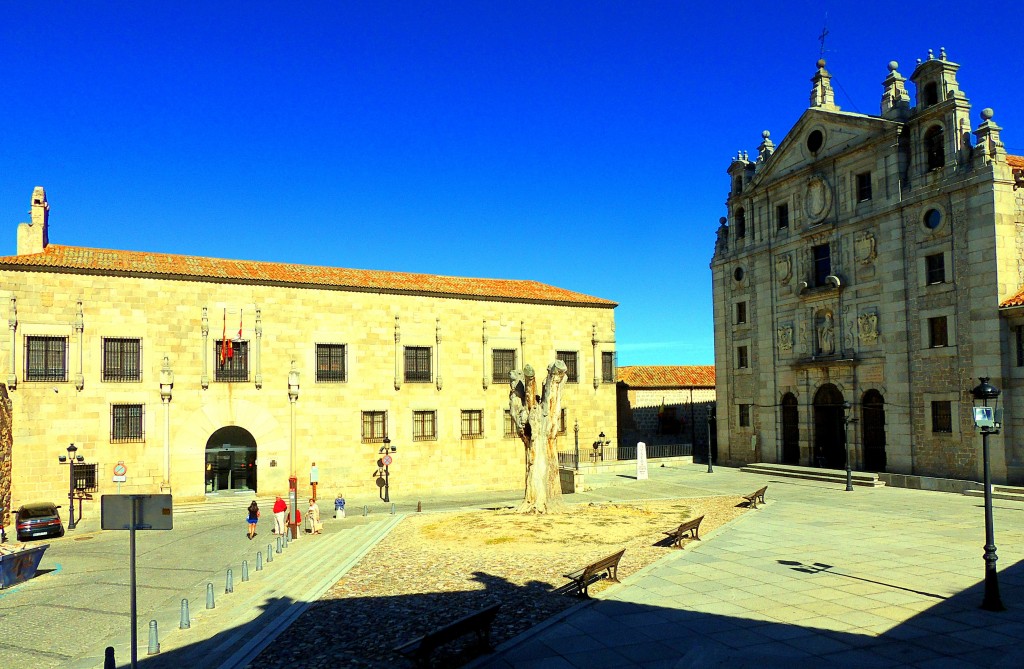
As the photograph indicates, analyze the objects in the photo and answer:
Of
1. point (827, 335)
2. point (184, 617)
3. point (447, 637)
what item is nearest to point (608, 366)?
point (827, 335)

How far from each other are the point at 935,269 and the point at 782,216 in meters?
10.1

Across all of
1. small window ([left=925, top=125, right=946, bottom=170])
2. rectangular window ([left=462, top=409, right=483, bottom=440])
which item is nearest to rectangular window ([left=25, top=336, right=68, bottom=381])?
rectangular window ([left=462, top=409, right=483, bottom=440])

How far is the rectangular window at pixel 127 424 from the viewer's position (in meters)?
31.5

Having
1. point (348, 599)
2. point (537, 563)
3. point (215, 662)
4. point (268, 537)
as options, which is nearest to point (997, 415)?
point (537, 563)

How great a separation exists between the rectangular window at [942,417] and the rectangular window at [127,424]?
112 ft

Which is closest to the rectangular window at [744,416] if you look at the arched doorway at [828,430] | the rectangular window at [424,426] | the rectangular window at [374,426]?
the arched doorway at [828,430]

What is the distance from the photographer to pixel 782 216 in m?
39.5

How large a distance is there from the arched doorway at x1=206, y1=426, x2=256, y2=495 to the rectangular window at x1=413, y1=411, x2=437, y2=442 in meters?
7.89

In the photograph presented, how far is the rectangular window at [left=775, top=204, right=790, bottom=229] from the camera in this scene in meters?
39.1

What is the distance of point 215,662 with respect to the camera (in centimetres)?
1136

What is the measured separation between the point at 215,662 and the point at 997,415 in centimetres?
1537

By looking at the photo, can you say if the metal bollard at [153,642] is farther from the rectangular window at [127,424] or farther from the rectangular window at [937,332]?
the rectangular window at [937,332]

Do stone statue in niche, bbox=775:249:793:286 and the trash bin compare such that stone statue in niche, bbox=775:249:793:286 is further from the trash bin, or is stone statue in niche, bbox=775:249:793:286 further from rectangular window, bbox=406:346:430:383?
the trash bin

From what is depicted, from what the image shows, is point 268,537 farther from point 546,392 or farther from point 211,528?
point 546,392
